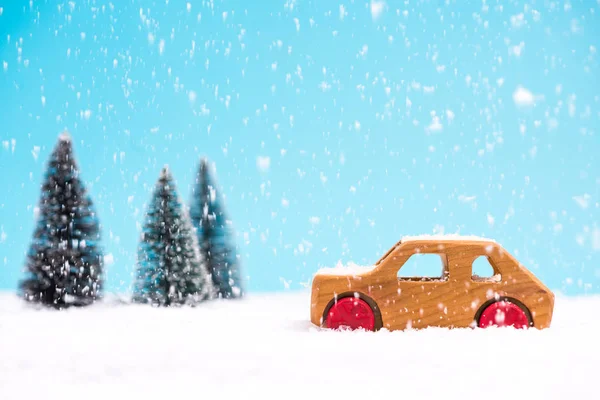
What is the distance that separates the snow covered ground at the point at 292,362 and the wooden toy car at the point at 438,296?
0.24 metres

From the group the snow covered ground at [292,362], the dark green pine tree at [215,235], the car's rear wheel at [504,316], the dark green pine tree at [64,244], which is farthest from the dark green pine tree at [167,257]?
the car's rear wheel at [504,316]

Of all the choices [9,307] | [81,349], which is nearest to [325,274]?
[81,349]

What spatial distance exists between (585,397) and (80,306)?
A: 12.0m

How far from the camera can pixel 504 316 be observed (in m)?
7.53

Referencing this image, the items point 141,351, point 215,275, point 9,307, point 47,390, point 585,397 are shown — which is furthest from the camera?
point 215,275

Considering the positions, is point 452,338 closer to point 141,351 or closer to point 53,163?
point 141,351

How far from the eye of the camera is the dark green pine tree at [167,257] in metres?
14.2

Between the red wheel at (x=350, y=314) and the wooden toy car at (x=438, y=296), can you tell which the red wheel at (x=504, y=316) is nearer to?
the wooden toy car at (x=438, y=296)

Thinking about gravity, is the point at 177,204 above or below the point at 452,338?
above

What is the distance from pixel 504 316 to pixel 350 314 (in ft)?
6.51

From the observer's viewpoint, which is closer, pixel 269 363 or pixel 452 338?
pixel 269 363

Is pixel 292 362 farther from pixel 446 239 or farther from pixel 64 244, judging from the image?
pixel 64 244

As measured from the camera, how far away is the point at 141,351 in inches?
254

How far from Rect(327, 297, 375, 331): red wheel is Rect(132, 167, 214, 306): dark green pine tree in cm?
735
